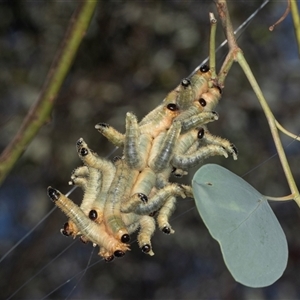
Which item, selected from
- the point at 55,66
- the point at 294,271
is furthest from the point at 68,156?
the point at 55,66

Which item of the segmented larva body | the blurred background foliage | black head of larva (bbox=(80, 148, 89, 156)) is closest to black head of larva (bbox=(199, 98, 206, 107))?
the segmented larva body

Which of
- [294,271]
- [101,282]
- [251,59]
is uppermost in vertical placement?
[251,59]

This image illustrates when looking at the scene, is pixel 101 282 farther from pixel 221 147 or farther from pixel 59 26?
pixel 221 147

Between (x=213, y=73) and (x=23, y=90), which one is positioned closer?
(x=213, y=73)

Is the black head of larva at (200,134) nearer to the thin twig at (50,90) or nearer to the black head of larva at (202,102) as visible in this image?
the black head of larva at (202,102)

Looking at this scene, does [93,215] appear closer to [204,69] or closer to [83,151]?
[83,151]

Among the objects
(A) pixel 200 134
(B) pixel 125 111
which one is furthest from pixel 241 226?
(B) pixel 125 111

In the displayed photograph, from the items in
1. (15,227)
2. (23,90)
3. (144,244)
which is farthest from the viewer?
(15,227)
